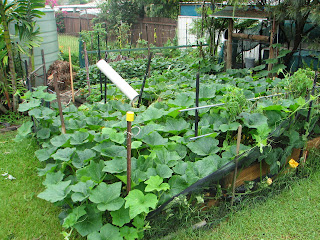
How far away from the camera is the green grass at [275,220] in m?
2.52

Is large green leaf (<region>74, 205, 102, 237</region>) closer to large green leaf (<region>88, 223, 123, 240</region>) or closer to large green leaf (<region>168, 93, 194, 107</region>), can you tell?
large green leaf (<region>88, 223, 123, 240</region>)

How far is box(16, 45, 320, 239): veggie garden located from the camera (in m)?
2.29

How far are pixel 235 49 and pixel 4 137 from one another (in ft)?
16.5

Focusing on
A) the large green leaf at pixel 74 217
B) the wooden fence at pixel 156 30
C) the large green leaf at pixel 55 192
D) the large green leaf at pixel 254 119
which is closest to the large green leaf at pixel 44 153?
the large green leaf at pixel 55 192

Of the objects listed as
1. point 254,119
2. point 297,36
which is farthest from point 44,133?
point 297,36

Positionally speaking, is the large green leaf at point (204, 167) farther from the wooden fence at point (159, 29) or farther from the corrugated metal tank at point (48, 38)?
the wooden fence at point (159, 29)

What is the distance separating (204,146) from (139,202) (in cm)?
90

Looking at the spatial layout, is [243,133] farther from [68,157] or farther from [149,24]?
[149,24]

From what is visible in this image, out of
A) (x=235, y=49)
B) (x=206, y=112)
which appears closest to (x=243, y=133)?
(x=206, y=112)

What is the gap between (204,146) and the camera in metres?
2.88

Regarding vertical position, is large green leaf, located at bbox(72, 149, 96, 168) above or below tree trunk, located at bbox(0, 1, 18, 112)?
below

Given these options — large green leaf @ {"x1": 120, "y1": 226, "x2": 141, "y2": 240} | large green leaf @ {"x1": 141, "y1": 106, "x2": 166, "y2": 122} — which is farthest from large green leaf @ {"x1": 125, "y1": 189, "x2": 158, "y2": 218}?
large green leaf @ {"x1": 141, "y1": 106, "x2": 166, "y2": 122}

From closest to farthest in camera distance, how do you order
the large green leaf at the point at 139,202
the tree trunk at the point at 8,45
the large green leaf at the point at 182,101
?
the large green leaf at the point at 139,202 < the large green leaf at the point at 182,101 < the tree trunk at the point at 8,45

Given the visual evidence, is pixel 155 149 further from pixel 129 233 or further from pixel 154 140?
pixel 129 233
